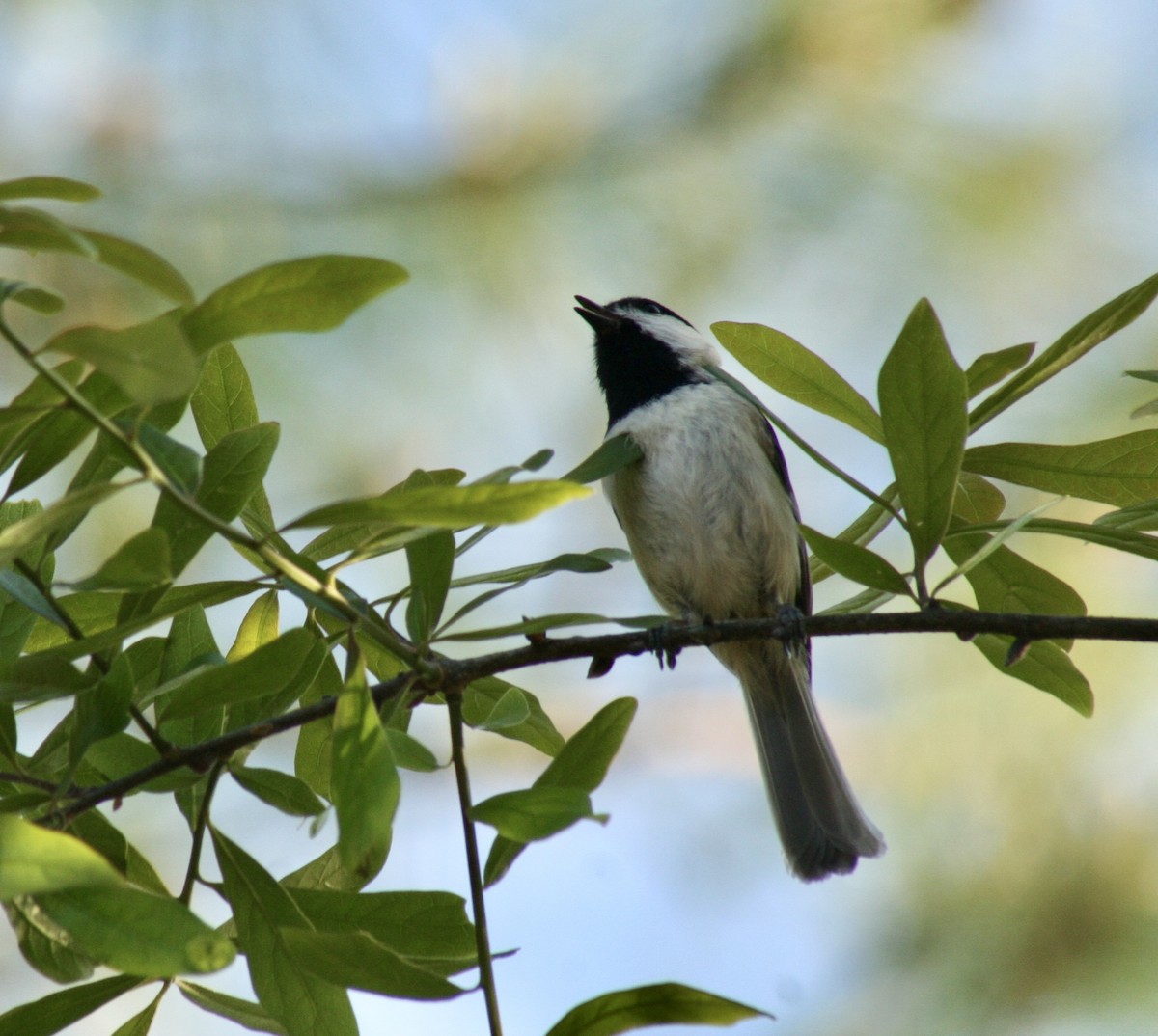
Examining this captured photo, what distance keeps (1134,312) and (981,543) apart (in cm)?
30

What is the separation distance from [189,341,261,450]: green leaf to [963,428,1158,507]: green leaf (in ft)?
2.59

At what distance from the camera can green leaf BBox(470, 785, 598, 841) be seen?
3.27ft

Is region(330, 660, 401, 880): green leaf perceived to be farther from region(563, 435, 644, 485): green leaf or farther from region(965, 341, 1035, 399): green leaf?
region(965, 341, 1035, 399): green leaf

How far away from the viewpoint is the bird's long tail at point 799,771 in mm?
2418

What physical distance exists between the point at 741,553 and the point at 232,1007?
165 cm

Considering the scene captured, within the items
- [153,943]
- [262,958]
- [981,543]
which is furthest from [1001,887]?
[153,943]

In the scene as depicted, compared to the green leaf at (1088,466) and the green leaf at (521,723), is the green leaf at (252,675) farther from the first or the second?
the green leaf at (1088,466)

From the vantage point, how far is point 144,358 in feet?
2.63

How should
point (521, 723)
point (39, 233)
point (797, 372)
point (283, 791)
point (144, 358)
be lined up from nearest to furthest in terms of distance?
point (144, 358)
point (39, 233)
point (283, 791)
point (797, 372)
point (521, 723)

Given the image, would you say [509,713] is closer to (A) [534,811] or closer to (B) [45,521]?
(A) [534,811]

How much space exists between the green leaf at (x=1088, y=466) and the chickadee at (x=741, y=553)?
3.85 ft

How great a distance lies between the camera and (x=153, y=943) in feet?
2.90

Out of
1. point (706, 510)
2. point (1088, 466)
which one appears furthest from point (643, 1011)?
point (706, 510)

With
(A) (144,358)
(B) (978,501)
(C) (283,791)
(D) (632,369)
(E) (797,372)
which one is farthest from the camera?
(D) (632,369)
